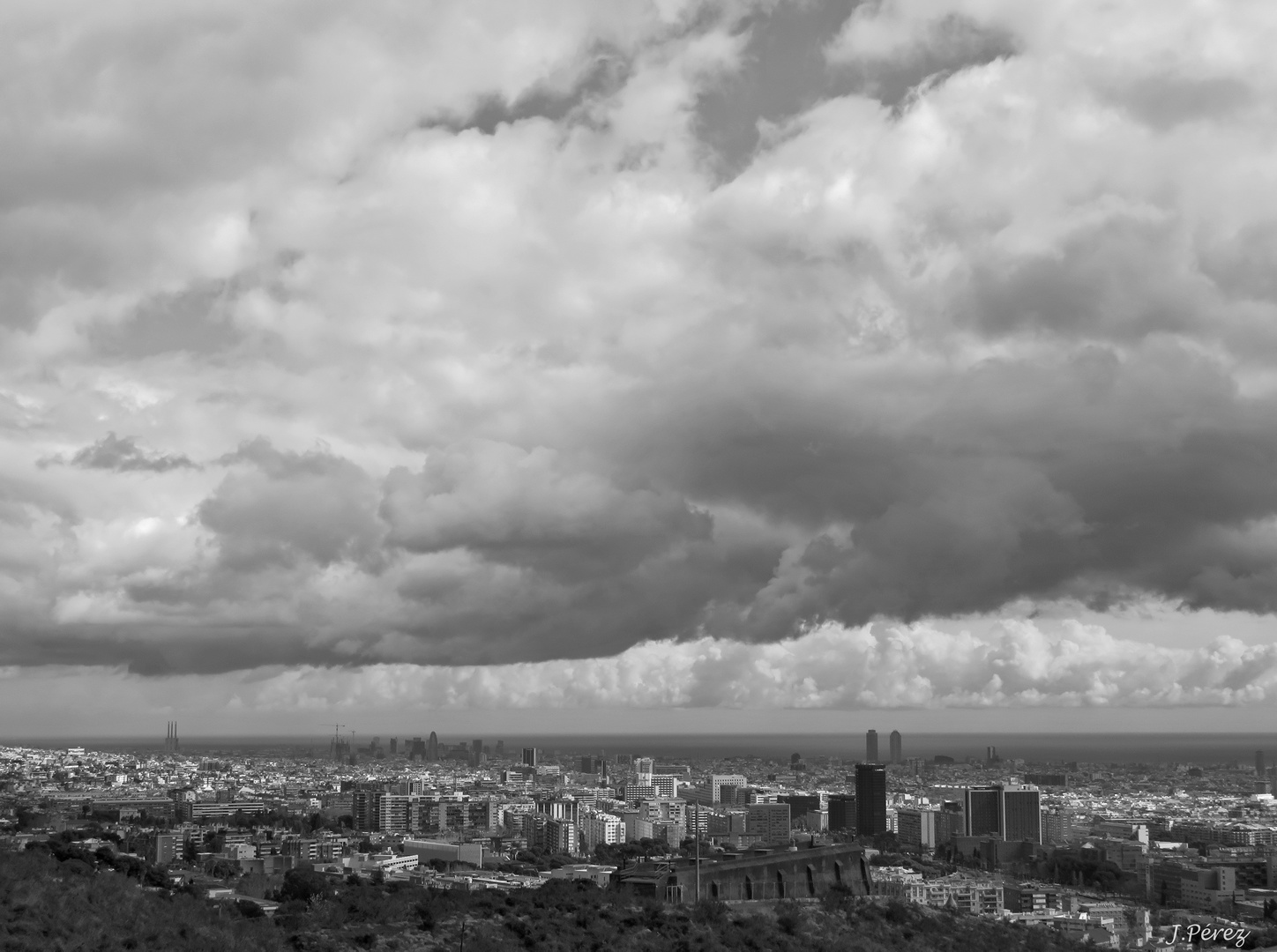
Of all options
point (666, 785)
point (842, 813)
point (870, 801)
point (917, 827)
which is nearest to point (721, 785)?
point (666, 785)

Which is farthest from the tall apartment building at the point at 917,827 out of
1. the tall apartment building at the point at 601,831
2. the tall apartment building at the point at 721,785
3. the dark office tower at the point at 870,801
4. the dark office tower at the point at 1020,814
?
the tall apartment building at the point at 721,785

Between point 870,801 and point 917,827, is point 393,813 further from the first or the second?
point 917,827

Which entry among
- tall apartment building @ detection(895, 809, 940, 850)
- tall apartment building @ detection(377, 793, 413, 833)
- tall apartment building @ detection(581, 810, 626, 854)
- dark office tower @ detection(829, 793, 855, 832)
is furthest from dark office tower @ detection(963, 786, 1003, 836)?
tall apartment building @ detection(377, 793, 413, 833)

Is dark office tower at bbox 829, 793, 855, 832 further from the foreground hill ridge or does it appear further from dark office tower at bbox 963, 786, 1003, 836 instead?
the foreground hill ridge

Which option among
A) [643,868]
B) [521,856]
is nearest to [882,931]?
[643,868]

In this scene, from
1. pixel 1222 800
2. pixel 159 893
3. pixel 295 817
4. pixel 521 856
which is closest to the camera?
pixel 159 893

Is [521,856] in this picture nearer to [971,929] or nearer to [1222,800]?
[971,929]
